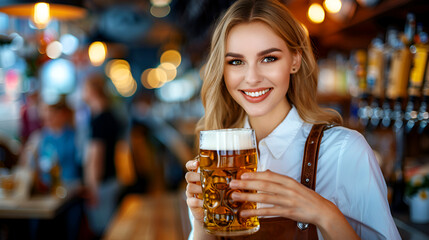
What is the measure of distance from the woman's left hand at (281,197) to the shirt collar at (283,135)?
0.39m

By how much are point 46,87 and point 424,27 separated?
802cm

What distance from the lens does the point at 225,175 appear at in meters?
0.99

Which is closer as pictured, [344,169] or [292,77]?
[344,169]

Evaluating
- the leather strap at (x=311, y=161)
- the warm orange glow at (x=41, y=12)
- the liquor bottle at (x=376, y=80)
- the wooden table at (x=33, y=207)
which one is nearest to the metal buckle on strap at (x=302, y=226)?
the leather strap at (x=311, y=161)

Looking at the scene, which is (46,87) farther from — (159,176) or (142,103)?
(159,176)

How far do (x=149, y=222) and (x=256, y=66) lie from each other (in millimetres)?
3435

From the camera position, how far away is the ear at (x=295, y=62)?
Answer: 1.41 metres

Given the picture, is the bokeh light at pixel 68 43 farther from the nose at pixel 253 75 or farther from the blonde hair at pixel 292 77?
the nose at pixel 253 75

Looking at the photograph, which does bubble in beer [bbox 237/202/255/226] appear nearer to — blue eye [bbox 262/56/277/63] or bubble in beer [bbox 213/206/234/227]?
bubble in beer [bbox 213/206/234/227]

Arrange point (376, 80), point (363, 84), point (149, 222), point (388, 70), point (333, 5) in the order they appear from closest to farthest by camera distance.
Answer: point (388, 70), point (376, 80), point (363, 84), point (333, 5), point (149, 222)

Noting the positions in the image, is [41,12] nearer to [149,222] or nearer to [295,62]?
[295,62]

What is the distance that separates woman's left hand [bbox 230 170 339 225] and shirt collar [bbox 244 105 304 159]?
39cm

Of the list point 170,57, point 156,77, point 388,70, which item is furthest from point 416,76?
point 156,77

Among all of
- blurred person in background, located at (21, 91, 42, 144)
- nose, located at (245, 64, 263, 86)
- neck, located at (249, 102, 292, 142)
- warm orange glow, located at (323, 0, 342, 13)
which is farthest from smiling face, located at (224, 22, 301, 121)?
blurred person in background, located at (21, 91, 42, 144)
